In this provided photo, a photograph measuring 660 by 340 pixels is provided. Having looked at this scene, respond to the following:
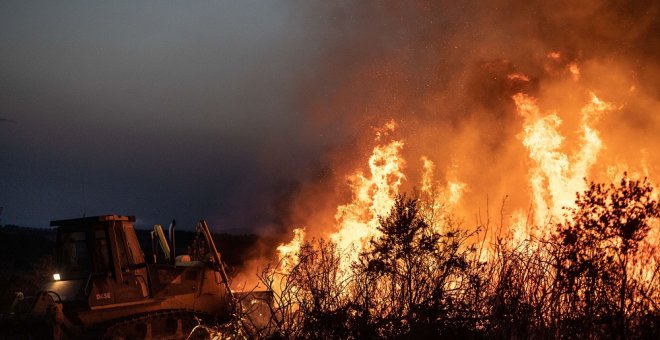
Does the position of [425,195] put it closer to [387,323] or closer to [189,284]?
[189,284]

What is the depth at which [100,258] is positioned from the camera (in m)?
11.8

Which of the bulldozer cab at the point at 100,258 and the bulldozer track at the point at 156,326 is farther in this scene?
the bulldozer cab at the point at 100,258

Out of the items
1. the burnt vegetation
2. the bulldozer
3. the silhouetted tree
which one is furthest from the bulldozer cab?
the silhouetted tree

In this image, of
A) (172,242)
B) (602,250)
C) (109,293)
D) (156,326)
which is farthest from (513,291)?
(172,242)

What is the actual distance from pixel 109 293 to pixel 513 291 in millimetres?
8520

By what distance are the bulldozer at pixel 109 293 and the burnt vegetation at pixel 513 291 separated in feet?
13.1

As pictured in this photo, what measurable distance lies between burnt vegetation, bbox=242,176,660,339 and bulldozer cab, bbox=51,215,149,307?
19.3ft

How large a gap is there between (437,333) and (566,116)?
1651cm

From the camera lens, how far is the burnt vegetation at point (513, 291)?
668cm

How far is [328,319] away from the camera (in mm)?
6613

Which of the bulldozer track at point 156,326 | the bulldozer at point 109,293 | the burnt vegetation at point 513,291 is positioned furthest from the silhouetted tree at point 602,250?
the bulldozer track at point 156,326

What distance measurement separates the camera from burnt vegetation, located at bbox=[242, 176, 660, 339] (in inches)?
263

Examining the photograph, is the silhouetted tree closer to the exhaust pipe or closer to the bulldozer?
the bulldozer

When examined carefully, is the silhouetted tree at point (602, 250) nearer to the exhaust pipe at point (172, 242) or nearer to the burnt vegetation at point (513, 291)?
the burnt vegetation at point (513, 291)
